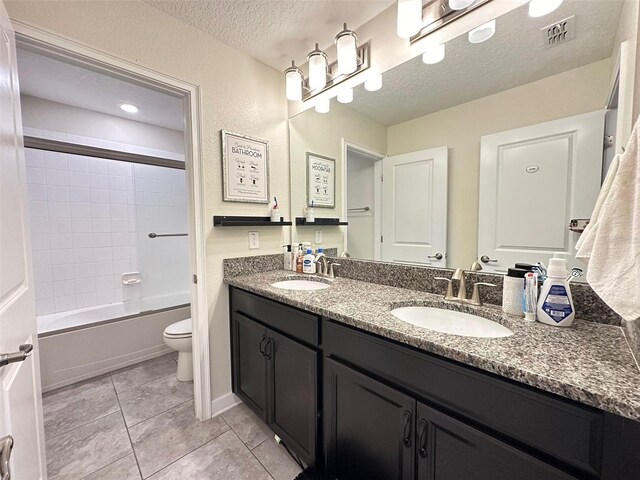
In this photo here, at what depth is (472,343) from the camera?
2.41ft

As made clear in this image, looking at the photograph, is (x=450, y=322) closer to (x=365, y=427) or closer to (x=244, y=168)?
(x=365, y=427)

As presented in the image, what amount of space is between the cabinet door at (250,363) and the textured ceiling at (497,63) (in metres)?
1.42

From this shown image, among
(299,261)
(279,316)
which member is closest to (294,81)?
(299,261)

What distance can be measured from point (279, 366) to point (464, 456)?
2.81 ft

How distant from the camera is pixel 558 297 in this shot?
83cm

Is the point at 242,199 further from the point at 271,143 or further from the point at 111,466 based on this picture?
the point at 111,466

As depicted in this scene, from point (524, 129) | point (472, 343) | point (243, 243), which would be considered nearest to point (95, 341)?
point (243, 243)

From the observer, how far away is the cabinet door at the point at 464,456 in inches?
24.2

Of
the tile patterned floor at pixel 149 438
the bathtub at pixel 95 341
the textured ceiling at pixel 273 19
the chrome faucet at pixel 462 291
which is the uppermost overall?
the textured ceiling at pixel 273 19

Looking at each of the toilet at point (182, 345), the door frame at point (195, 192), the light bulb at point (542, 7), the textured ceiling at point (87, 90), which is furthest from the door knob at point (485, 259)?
the textured ceiling at point (87, 90)

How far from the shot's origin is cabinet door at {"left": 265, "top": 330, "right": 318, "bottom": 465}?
1156 mm

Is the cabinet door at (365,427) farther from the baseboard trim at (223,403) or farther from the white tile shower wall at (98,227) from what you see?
the white tile shower wall at (98,227)

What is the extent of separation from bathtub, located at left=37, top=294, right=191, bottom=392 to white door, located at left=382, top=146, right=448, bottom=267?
7.33ft

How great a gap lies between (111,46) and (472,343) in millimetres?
1983
